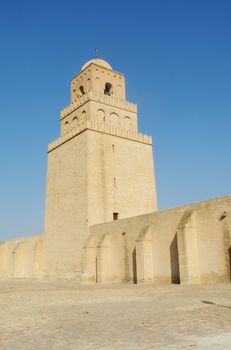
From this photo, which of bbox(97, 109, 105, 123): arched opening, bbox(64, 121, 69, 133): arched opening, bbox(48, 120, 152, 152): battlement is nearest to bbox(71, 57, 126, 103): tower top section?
bbox(97, 109, 105, 123): arched opening

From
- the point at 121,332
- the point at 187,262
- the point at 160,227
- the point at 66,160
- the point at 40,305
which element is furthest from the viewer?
the point at 66,160

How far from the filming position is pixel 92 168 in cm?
2653

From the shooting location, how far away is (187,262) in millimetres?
17406

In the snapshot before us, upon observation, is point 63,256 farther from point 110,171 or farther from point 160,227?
point 160,227

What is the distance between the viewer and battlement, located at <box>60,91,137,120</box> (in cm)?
2943

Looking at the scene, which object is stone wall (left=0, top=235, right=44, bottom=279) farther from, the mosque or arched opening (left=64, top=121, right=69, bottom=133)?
arched opening (left=64, top=121, right=69, bottom=133)

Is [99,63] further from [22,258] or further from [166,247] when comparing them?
[22,258]

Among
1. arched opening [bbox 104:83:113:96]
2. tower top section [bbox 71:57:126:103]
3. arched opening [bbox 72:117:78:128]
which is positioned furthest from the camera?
arched opening [bbox 104:83:113:96]

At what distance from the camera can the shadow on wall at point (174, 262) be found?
1894 centimetres

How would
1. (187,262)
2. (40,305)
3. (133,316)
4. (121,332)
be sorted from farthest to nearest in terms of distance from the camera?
(187,262), (40,305), (133,316), (121,332)

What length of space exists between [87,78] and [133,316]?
25.9 metres

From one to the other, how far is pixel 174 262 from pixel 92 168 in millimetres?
10233

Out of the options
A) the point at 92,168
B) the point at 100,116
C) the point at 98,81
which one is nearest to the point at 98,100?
the point at 100,116

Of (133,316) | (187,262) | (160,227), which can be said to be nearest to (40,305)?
(133,316)
